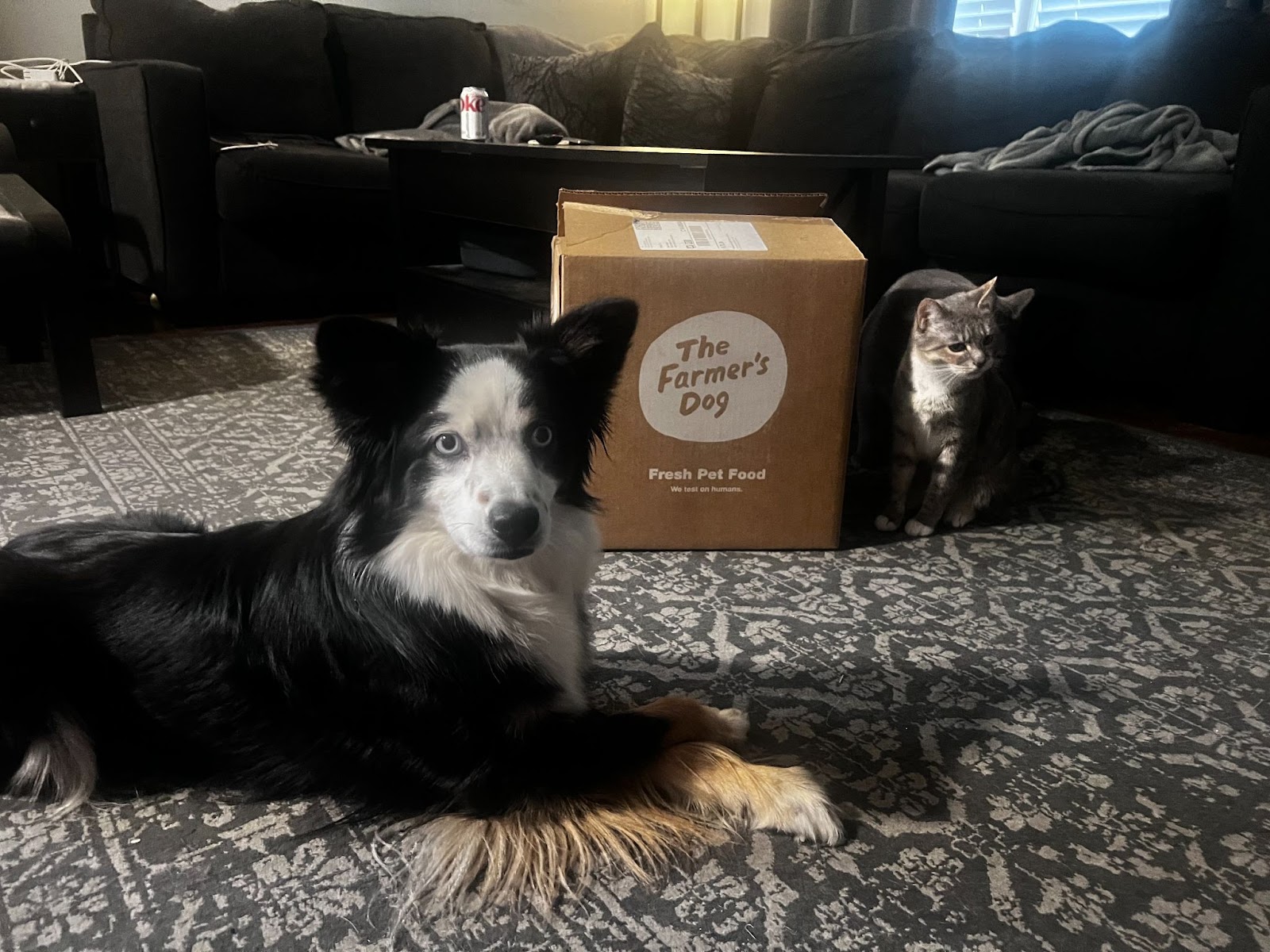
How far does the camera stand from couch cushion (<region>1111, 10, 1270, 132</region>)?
3.16 metres

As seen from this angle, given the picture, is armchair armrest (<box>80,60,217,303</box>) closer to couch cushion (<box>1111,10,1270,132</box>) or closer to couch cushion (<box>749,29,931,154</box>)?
couch cushion (<box>749,29,931,154</box>)

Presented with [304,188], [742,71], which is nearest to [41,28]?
[304,188]

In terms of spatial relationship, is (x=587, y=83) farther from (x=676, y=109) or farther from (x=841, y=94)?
(x=841, y=94)

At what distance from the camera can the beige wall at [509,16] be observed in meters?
4.07

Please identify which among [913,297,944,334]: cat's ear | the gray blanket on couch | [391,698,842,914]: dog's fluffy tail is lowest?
[391,698,842,914]: dog's fluffy tail

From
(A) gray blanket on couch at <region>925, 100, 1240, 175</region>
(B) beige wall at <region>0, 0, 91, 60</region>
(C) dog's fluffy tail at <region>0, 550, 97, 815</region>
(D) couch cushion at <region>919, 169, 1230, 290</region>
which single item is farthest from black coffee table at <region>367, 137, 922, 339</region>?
(B) beige wall at <region>0, 0, 91, 60</region>

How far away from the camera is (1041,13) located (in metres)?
4.74

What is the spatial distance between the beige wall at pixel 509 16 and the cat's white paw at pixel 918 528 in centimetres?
408

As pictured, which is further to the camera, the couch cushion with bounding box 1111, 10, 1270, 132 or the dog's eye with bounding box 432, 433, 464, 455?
the couch cushion with bounding box 1111, 10, 1270, 132

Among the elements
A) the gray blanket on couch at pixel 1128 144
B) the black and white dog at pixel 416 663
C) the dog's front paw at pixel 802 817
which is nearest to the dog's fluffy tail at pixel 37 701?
the black and white dog at pixel 416 663

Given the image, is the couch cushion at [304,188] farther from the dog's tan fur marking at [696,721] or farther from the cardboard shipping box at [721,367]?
the dog's tan fur marking at [696,721]

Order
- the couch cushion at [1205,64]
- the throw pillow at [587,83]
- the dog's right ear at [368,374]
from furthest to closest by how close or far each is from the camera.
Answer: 1. the throw pillow at [587,83]
2. the couch cushion at [1205,64]
3. the dog's right ear at [368,374]

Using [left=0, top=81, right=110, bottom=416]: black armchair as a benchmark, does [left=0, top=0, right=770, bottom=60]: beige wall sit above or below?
above

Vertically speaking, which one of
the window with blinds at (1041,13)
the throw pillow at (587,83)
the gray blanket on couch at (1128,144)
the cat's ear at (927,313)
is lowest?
the cat's ear at (927,313)
